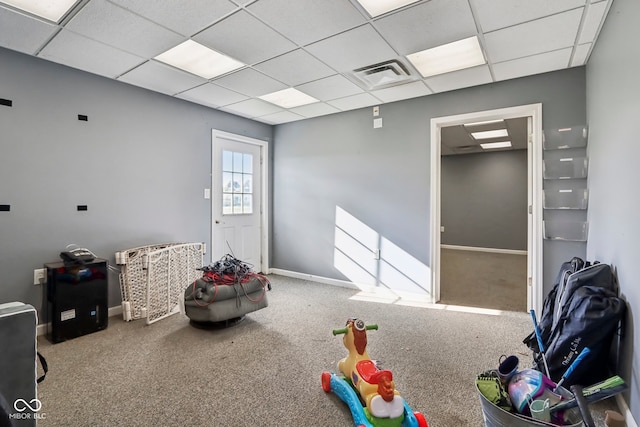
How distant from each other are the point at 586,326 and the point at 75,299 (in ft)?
12.6

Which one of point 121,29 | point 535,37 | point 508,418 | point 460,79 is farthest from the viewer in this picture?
point 460,79

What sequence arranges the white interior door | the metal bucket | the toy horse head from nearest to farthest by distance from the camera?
the metal bucket → the toy horse head → the white interior door

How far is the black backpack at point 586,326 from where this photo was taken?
179 centimetres

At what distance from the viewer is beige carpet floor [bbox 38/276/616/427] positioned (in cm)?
179

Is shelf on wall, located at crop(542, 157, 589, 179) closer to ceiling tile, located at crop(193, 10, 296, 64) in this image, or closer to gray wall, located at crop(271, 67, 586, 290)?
gray wall, located at crop(271, 67, 586, 290)

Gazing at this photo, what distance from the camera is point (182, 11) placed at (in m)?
2.16

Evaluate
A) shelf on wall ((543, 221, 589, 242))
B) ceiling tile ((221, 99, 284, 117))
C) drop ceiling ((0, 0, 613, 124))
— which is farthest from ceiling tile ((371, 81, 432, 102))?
shelf on wall ((543, 221, 589, 242))

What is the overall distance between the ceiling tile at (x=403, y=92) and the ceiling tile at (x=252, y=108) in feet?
4.65

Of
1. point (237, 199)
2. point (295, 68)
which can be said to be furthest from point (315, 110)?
point (237, 199)

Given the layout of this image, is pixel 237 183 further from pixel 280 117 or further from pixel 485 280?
pixel 485 280

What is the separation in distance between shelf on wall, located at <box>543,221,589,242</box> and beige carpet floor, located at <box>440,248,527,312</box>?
0.98m

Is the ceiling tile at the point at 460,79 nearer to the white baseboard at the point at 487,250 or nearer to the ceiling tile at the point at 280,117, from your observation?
the ceiling tile at the point at 280,117

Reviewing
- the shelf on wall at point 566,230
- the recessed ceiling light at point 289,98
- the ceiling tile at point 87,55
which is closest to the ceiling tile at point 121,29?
the ceiling tile at point 87,55

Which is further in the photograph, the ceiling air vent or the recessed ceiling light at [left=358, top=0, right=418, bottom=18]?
the ceiling air vent
